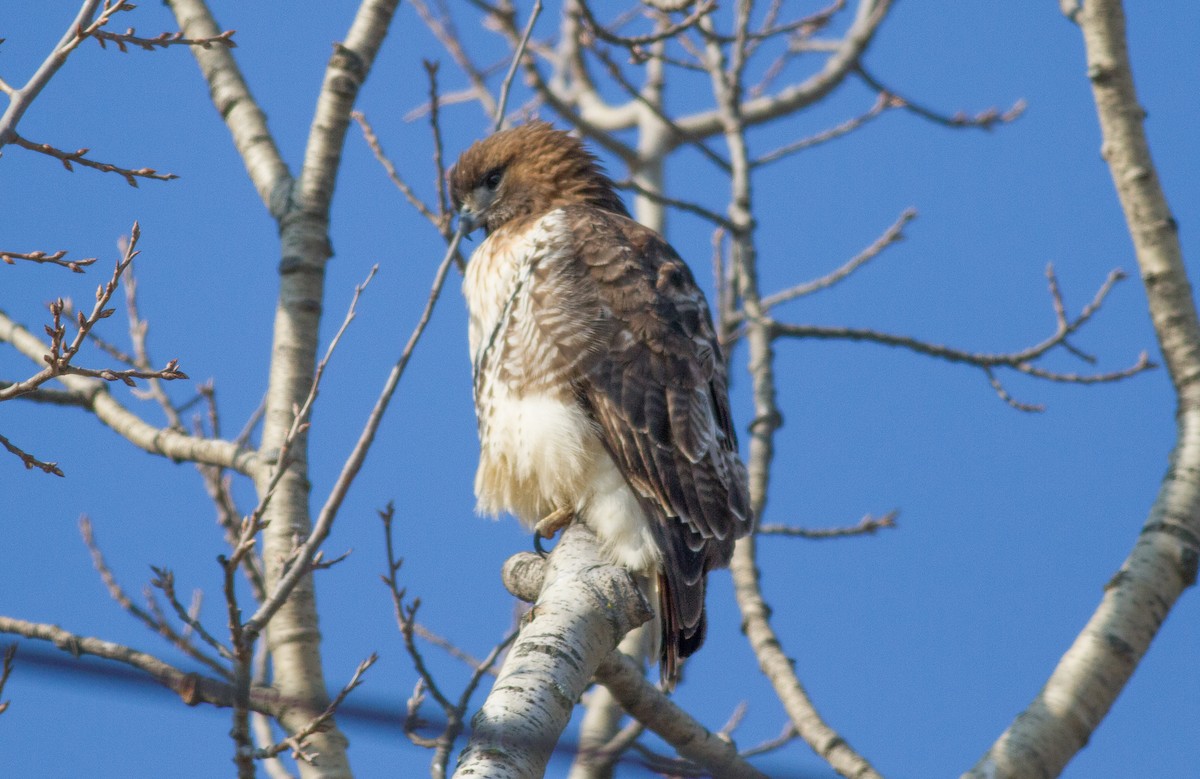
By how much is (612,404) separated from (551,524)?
40 cm

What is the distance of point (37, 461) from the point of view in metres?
1.98

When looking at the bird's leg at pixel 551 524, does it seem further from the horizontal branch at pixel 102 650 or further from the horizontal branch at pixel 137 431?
the horizontal branch at pixel 102 650

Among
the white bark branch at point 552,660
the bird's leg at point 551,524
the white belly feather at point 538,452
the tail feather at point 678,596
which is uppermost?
the white belly feather at point 538,452

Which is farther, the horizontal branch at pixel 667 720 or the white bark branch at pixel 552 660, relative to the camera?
the horizontal branch at pixel 667 720

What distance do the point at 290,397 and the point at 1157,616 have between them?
2.32m

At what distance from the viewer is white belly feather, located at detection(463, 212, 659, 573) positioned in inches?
130

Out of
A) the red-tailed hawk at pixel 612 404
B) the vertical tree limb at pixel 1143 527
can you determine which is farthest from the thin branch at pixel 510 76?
the vertical tree limb at pixel 1143 527

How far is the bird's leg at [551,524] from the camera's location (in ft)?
11.5

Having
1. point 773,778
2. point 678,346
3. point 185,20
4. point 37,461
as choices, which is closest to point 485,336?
point 678,346

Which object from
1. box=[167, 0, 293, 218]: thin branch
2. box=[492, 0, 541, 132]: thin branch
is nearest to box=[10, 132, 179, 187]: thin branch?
box=[492, 0, 541, 132]: thin branch

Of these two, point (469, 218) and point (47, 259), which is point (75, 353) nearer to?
point (47, 259)

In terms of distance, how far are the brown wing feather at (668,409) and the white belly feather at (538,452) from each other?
0.05 m

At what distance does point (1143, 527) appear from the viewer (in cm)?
348

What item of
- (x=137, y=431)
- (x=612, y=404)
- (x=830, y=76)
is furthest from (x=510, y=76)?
(x=830, y=76)
